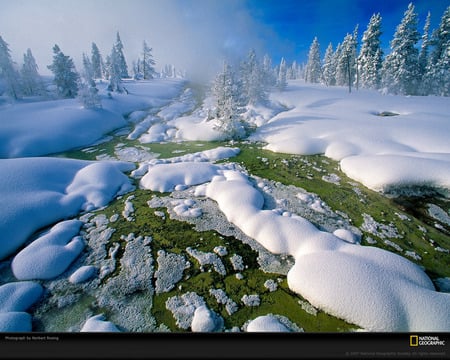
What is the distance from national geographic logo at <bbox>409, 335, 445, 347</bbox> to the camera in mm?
2203

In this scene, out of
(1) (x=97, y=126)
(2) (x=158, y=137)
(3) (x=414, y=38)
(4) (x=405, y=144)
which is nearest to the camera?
(4) (x=405, y=144)

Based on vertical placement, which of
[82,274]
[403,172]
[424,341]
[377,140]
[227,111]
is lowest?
[82,274]

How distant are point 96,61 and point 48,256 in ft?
231

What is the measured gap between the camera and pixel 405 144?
38.3ft

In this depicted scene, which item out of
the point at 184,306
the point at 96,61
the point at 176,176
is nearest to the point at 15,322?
the point at 184,306

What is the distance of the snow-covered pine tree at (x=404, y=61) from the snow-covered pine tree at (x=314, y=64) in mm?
24754

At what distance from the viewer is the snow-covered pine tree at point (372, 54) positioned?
2994 centimetres

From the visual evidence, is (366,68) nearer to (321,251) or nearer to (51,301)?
(321,251)

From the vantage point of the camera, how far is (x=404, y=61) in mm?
27250

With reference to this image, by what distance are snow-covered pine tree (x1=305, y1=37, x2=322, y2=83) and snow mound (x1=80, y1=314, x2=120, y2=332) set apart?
62419mm

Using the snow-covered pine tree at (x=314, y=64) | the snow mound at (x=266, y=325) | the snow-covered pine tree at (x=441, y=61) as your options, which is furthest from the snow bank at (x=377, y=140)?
the snow-covered pine tree at (x=314, y=64)

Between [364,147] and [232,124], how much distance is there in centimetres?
970

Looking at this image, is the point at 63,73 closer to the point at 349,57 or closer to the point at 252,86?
the point at 252,86

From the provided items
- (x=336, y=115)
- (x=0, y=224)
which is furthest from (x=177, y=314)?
(x=336, y=115)
